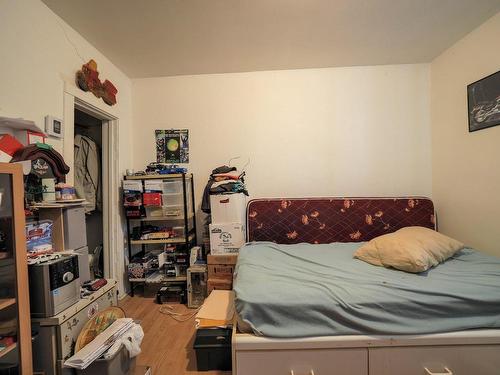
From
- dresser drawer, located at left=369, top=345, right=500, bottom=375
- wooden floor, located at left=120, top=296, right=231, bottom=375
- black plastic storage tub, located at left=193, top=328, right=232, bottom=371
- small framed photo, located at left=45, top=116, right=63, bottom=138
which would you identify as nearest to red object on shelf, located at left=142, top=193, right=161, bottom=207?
small framed photo, located at left=45, top=116, right=63, bottom=138

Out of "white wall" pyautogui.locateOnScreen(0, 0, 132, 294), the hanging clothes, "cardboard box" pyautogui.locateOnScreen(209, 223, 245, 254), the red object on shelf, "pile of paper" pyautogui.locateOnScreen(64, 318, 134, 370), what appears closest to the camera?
"pile of paper" pyautogui.locateOnScreen(64, 318, 134, 370)

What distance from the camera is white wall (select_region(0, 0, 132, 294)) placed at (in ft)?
4.17

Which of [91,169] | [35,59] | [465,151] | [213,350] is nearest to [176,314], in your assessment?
[213,350]

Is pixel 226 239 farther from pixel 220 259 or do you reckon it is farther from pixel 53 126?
pixel 53 126

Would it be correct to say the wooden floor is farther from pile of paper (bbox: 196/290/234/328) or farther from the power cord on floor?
pile of paper (bbox: 196/290/234/328)

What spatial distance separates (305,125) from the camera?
246cm

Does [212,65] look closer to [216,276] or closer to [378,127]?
[378,127]

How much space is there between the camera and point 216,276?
81.0 inches

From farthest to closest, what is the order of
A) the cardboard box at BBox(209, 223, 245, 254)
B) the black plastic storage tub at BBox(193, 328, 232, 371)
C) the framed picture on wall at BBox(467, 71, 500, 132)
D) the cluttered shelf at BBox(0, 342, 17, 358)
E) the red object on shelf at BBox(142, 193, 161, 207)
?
the red object on shelf at BBox(142, 193, 161, 207) < the cardboard box at BBox(209, 223, 245, 254) < the framed picture on wall at BBox(467, 71, 500, 132) < the black plastic storage tub at BBox(193, 328, 232, 371) < the cluttered shelf at BBox(0, 342, 17, 358)

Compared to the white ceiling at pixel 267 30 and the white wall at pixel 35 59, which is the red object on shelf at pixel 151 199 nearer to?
the white wall at pixel 35 59

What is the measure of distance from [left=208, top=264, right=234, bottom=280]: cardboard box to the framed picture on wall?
2.41 m

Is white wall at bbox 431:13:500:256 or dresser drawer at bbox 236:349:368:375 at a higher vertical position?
white wall at bbox 431:13:500:256

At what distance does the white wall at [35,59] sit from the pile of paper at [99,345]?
50.0 inches

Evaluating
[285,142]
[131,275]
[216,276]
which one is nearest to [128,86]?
[285,142]
